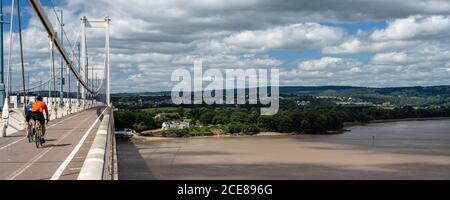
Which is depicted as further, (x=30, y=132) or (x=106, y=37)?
(x=106, y=37)

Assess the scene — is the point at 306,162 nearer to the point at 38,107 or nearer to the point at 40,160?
the point at 38,107

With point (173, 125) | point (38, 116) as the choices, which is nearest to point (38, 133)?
point (38, 116)

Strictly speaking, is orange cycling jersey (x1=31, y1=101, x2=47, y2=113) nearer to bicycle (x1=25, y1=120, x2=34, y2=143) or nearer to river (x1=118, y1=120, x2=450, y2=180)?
bicycle (x1=25, y1=120, x2=34, y2=143)

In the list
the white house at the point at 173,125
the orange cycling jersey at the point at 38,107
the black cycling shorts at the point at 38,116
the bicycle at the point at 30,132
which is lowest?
the white house at the point at 173,125

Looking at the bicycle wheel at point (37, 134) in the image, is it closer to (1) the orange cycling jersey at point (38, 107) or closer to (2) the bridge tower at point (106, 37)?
(1) the orange cycling jersey at point (38, 107)

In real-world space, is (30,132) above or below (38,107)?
below

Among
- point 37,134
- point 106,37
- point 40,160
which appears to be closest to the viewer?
Result: point 40,160

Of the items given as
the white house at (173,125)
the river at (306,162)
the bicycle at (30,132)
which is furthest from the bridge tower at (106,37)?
the bicycle at (30,132)

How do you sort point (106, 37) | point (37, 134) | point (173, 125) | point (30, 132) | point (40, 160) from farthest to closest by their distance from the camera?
point (173, 125) < point (106, 37) < point (30, 132) < point (37, 134) < point (40, 160)

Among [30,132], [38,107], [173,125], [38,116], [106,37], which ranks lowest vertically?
[173,125]

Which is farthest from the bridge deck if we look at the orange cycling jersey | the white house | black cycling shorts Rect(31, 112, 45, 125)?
the white house
